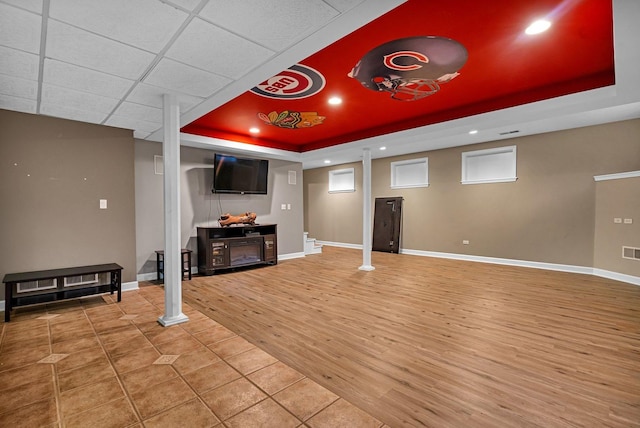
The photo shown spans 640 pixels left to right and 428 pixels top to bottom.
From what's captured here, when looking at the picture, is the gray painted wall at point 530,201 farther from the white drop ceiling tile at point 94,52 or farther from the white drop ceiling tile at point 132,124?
the white drop ceiling tile at point 94,52

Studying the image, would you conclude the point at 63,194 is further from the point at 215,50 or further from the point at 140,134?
→ the point at 215,50

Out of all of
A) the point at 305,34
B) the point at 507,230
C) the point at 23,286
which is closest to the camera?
the point at 305,34

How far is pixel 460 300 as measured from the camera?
4090 mm

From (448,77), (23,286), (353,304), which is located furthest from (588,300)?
(23,286)

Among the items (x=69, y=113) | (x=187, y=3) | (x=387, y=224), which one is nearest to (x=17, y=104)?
(x=69, y=113)

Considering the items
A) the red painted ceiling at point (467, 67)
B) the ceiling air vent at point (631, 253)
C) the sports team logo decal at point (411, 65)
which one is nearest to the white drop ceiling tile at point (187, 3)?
the red painted ceiling at point (467, 67)

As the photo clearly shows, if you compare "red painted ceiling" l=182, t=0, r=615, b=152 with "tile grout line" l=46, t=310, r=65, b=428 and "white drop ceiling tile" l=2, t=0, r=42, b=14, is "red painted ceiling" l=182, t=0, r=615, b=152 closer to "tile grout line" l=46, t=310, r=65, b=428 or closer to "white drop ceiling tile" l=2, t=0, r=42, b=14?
"white drop ceiling tile" l=2, t=0, r=42, b=14

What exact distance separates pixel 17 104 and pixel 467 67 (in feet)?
17.4

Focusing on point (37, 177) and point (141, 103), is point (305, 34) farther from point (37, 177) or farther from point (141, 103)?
point (37, 177)

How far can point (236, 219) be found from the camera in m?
6.23

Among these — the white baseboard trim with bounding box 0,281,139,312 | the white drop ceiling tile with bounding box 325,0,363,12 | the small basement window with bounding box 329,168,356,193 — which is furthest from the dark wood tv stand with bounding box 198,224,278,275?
the white drop ceiling tile with bounding box 325,0,363,12

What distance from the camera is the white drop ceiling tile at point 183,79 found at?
2627mm

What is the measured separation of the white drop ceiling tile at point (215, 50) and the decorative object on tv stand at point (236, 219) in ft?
12.5

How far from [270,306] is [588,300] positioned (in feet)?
14.3
